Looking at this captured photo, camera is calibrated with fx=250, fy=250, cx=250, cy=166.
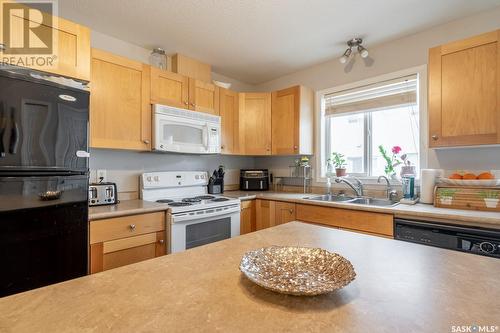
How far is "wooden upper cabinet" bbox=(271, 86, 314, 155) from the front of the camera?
2.83 meters

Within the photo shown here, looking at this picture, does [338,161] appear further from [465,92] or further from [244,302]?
[244,302]

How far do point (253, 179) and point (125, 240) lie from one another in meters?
1.76

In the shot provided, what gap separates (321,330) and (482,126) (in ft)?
6.40

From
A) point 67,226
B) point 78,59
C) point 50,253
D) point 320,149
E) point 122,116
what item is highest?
point 78,59

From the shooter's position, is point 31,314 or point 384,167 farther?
point 384,167

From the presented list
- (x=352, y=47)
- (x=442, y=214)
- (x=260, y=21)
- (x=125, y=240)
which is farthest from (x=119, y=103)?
(x=442, y=214)

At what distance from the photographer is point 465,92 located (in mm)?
1746

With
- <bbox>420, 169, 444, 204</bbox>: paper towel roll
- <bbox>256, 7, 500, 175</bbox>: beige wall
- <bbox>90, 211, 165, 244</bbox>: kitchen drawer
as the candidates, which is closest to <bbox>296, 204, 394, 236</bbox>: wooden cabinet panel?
<bbox>420, 169, 444, 204</bbox>: paper towel roll

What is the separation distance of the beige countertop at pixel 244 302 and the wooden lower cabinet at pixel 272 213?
1671mm

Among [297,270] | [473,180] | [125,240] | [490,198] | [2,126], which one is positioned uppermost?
[2,126]

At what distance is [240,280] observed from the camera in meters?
0.72

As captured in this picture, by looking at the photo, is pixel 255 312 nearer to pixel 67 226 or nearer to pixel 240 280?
pixel 240 280

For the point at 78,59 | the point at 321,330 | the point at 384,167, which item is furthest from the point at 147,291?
the point at 384,167

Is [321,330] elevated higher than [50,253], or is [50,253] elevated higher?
[321,330]
